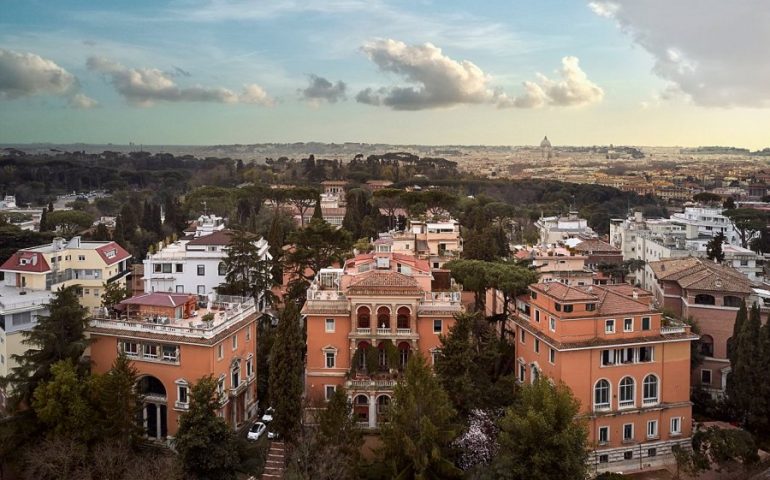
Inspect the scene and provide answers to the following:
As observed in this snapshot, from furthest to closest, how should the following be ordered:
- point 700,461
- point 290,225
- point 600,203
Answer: point 600,203
point 290,225
point 700,461

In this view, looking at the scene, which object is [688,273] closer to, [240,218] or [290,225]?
[290,225]

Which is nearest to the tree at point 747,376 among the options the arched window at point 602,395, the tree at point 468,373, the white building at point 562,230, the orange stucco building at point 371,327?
the arched window at point 602,395

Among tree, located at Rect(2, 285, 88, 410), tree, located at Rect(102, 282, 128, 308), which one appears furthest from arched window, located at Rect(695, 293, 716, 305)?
tree, located at Rect(102, 282, 128, 308)

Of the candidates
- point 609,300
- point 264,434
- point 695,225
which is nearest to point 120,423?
point 264,434

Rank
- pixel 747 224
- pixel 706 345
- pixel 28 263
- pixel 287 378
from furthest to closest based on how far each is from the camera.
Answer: pixel 747 224
pixel 28 263
pixel 706 345
pixel 287 378

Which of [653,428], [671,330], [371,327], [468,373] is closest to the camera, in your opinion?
[468,373]

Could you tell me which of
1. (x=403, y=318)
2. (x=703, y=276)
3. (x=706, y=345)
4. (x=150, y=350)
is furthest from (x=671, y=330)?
(x=150, y=350)

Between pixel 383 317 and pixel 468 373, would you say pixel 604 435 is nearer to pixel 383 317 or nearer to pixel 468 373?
pixel 468 373
